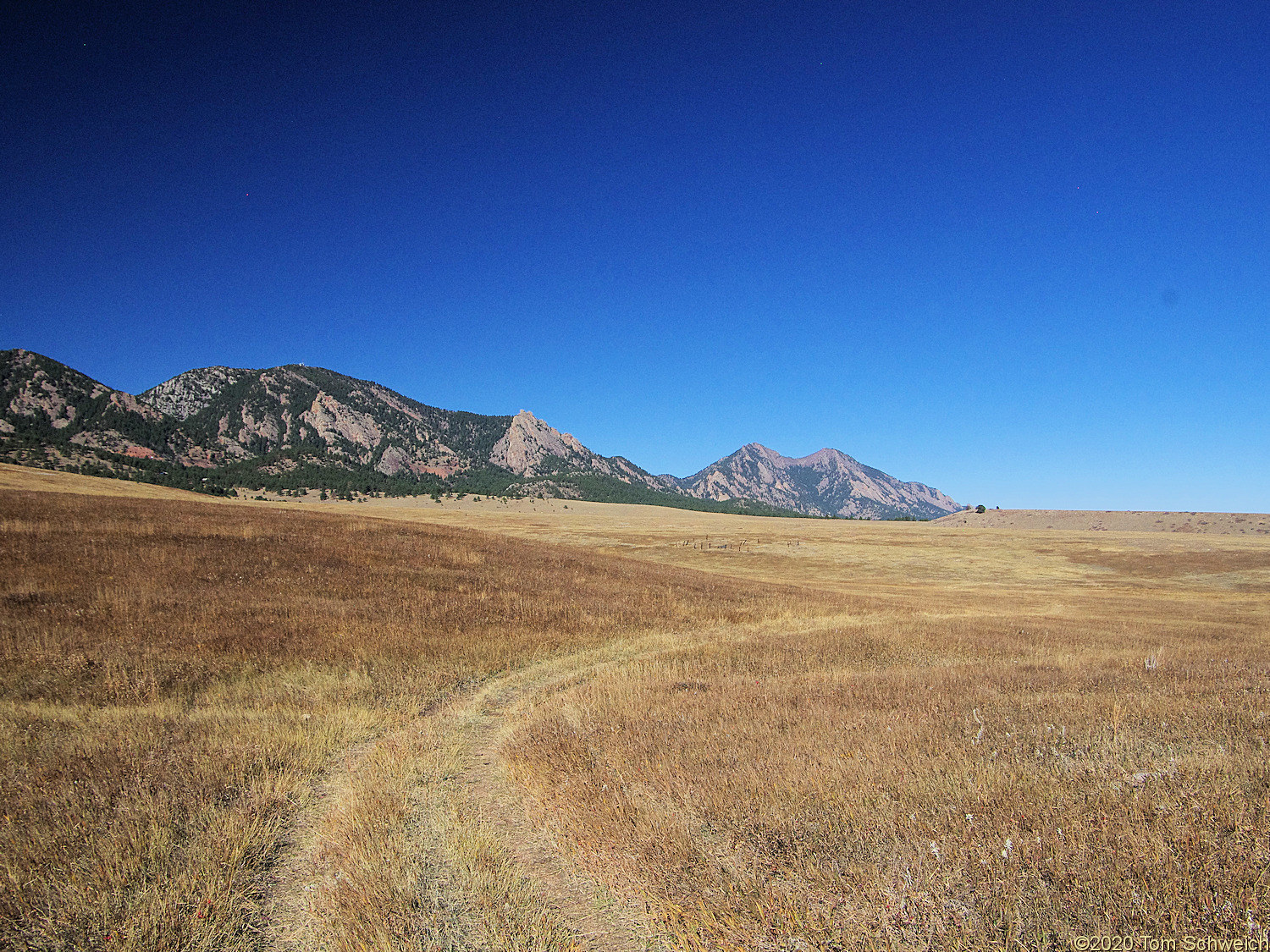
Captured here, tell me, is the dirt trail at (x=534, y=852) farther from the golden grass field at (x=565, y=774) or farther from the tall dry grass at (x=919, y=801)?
the tall dry grass at (x=919, y=801)

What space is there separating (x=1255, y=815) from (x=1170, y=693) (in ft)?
20.8

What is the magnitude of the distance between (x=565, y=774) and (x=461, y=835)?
146 cm

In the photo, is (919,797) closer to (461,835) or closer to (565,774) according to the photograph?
(565,774)

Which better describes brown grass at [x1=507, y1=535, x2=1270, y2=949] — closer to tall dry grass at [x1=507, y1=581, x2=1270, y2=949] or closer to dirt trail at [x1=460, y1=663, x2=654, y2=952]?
tall dry grass at [x1=507, y1=581, x2=1270, y2=949]

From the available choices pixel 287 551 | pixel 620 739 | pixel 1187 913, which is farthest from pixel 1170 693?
pixel 287 551

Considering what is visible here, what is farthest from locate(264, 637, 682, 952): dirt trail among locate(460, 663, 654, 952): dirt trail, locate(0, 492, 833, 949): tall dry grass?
locate(0, 492, 833, 949): tall dry grass

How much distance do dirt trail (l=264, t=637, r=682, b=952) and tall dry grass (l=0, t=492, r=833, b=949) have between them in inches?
9.4

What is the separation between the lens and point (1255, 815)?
4.51m

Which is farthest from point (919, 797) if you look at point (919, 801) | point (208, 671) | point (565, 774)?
point (208, 671)

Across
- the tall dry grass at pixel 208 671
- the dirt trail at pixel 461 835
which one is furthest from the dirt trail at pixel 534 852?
the tall dry grass at pixel 208 671

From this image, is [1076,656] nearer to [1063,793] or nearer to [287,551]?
[1063,793]

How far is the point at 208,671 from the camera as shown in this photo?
10.7 m

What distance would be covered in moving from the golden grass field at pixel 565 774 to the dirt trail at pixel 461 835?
3 cm

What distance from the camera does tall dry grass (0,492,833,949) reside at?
189 inches
